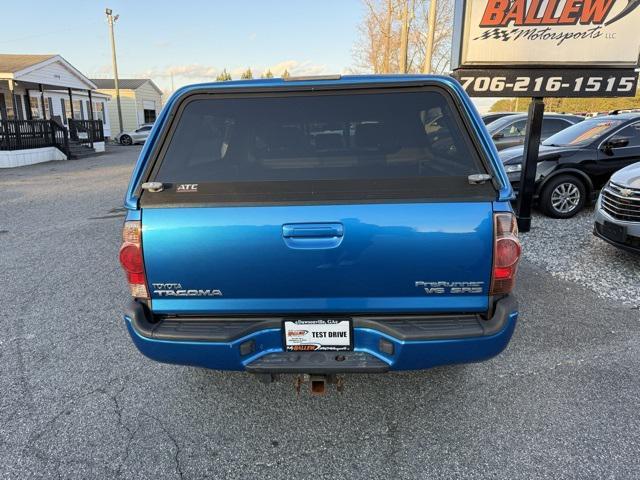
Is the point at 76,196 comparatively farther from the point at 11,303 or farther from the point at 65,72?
the point at 65,72

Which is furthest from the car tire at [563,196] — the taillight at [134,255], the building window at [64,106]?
the building window at [64,106]

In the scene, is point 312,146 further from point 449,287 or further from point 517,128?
point 517,128

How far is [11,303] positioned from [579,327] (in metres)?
5.40

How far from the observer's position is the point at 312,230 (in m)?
2.22

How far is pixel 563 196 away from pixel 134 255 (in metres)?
7.31

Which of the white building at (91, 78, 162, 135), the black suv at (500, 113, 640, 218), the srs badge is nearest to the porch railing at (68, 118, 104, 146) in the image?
the white building at (91, 78, 162, 135)

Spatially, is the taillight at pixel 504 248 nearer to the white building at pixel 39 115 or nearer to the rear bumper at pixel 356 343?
the rear bumper at pixel 356 343

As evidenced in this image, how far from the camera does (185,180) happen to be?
2.41 metres

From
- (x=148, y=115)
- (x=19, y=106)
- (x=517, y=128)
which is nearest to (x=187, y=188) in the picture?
(x=517, y=128)

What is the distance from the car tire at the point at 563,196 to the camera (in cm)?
747

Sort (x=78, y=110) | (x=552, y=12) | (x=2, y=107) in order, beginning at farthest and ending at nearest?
(x=78, y=110) → (x=2, y=107) → (x=552, y=12)

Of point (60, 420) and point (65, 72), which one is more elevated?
point (65, 72)

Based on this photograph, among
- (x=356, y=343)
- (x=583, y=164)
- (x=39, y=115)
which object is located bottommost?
(x=356, y=343)

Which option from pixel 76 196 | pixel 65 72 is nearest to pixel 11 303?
pixel 76 196
